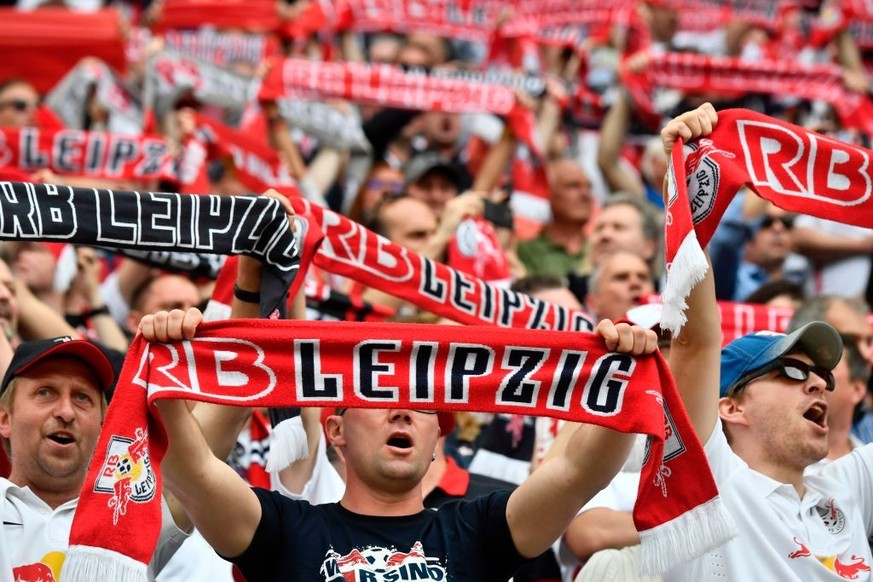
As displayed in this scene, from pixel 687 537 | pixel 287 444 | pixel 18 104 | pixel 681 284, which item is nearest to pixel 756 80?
pixel 18 104

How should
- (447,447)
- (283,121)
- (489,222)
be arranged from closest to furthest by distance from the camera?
(447,447)
(489,222)
(283,121)

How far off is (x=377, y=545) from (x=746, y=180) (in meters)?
1.67

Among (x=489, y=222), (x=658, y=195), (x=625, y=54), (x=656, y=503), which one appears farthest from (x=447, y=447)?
(x=625, y=54)

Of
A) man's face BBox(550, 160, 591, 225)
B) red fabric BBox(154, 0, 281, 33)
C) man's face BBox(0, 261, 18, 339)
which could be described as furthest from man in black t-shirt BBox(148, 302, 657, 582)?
red fabric BBox(154, 0, 281, 33)

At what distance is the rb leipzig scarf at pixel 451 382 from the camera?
4.10 metres

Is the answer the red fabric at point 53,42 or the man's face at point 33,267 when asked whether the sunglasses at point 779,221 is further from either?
the red fabric at point 53,42

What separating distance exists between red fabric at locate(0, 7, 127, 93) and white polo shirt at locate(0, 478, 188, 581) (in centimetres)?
640

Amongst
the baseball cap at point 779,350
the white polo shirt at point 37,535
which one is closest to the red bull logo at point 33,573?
the white polo shirt at point 37,535

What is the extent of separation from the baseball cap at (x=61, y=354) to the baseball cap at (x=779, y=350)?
2.00 meters

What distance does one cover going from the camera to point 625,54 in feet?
35.1

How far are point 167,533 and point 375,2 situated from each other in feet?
22.6

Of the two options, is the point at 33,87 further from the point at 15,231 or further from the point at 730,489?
the point at 730,489

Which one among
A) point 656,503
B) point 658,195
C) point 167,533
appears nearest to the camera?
point 656,503

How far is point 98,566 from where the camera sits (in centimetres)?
388
